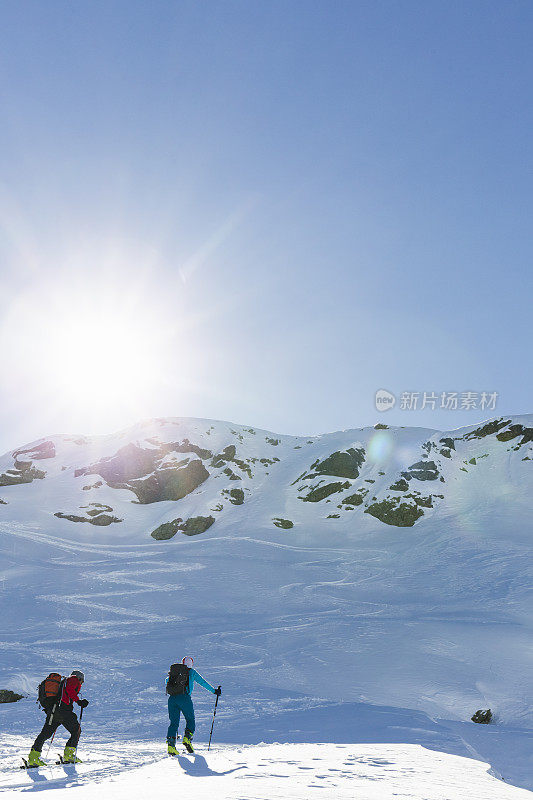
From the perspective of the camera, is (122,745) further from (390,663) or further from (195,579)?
(195,579)

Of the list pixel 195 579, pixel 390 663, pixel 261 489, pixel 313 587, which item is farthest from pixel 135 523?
pixel 390 663

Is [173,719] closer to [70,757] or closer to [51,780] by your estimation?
[70,757]

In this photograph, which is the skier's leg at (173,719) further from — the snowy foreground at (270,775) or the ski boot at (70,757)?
the ski boot at (70,757)

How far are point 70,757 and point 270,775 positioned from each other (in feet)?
12.3

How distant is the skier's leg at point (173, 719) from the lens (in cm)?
774

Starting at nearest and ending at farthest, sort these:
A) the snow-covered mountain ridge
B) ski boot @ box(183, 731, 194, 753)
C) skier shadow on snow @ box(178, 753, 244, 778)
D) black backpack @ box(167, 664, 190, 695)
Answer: skier shadow on snow @ box(178, 753, 244, 778) → ski boot @ box(183, 731, 194, 753) → black backpack @ box(167, 664, 190, 695) → the snow-covered mountain ridge

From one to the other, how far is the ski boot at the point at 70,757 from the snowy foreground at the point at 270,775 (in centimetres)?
21

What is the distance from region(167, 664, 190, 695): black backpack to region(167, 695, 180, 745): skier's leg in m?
0.12

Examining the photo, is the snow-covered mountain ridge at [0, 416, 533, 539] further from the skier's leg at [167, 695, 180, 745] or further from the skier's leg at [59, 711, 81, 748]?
the skier's leg at [59, 711, 81, 748]

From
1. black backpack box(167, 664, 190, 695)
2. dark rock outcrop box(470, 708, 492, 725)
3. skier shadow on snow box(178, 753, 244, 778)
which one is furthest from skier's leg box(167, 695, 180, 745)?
dark rock outcrop box(470, 708, 492, 725)

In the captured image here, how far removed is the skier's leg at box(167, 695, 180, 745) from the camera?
774 centimetres

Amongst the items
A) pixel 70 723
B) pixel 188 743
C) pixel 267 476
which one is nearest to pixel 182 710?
pixel 188 743

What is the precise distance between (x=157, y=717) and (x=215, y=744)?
3152 millimetres

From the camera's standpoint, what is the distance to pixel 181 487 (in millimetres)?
59469
